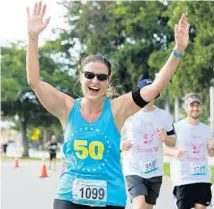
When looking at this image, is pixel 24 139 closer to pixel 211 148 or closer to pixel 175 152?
pixel 211 148

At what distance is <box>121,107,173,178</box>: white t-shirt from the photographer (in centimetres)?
707

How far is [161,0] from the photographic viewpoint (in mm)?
32312

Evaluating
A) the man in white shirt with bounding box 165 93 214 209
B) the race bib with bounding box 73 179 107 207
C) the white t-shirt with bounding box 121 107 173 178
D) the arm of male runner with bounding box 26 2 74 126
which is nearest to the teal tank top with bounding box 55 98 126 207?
the race bib with bounding box 73 179 107 207

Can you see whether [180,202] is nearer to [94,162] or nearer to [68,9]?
[94,162]

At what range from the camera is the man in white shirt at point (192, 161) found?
737 cm

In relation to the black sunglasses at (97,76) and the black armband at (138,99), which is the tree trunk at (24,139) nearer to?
the black sunglasses at (97,76)

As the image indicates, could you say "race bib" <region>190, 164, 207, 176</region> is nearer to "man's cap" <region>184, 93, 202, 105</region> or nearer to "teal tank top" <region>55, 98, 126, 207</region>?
"man's cap" <region>184, 93, 202, 105</region>

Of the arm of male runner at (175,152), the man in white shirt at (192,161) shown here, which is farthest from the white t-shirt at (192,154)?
the arm of male runner at (175,152)

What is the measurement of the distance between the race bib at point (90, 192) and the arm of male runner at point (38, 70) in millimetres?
470

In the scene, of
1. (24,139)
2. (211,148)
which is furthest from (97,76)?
(24,139)

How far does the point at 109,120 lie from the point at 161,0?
2887cm

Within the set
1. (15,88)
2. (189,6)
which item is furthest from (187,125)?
(15,88)

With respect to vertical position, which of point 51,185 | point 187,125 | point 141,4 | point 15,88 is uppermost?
point 141,4

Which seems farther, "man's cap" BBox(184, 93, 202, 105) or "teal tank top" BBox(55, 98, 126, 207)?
"man's cap" BBox(184, 93, 202, 105)
